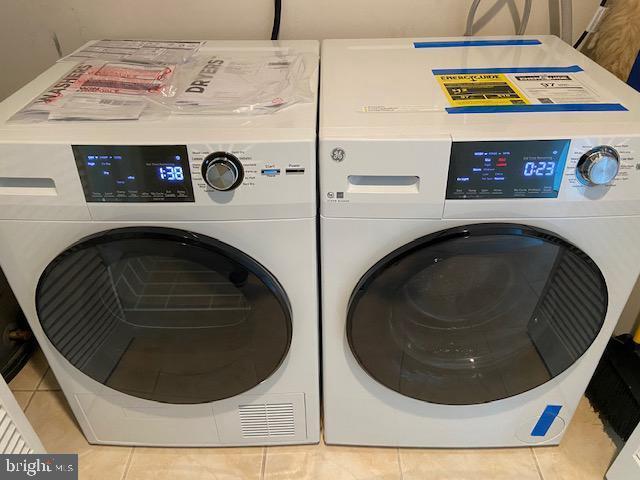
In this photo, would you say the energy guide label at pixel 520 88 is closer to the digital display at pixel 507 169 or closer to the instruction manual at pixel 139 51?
the digital display at pixel 507 169

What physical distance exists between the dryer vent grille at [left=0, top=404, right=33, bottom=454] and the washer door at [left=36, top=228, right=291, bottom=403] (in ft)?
0.52

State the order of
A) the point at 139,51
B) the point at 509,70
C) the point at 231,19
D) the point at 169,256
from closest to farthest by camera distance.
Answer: the point at 169,256 → the point at 509,70 → the point at 139,51 → the point at 231,19

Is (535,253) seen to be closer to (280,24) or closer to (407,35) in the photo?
(407,35)

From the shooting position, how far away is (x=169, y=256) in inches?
39.1

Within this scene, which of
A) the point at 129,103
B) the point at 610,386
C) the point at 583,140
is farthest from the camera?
the point at 610,386

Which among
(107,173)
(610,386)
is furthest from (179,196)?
(610,386)

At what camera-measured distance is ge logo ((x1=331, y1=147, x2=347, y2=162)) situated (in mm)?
899

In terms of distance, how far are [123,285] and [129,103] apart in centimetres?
35

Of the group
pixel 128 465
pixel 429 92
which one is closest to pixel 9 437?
pixel 128 465

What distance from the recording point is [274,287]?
1.03 meters

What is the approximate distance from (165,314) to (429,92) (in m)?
0.70

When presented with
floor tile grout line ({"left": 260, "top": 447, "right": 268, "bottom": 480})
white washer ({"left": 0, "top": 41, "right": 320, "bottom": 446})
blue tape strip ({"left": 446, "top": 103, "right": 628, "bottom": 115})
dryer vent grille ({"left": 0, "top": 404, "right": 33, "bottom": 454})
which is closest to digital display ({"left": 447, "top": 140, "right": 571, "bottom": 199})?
blue tape strip ({"left": 446, "top": 103, "right": 628, "bottom": 115})

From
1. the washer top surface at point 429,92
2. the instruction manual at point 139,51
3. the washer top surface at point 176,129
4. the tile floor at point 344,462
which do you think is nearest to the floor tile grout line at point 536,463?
the tile floor at point 344,462

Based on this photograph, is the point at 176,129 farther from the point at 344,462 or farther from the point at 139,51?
the point at 344,462
